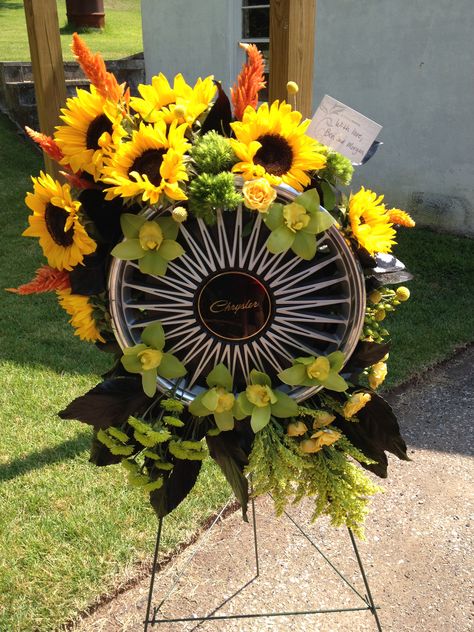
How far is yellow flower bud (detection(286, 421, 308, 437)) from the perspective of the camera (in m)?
1.48

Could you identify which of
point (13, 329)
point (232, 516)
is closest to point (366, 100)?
point (13, 329)

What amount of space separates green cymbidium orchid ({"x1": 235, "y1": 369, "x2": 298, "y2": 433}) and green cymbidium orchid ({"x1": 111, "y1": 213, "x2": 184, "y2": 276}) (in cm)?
33

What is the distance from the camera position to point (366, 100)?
6.18m

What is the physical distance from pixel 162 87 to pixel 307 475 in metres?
0.99

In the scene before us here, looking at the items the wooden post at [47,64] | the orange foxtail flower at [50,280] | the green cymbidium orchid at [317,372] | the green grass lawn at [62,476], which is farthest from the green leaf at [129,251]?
the green grass lawn at [62,476]

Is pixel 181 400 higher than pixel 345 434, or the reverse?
pixel 181 400

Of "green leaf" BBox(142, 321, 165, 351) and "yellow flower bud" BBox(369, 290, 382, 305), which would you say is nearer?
"green leaf" BBox(142, 321, 165, 351)

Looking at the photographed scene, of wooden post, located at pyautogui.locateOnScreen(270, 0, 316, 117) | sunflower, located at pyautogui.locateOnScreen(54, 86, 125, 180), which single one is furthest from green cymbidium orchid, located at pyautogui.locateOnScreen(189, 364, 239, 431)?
wooden post, located at pyautogui.locateOnScreen(270, 0, 316, 117)

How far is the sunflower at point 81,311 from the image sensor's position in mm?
1505

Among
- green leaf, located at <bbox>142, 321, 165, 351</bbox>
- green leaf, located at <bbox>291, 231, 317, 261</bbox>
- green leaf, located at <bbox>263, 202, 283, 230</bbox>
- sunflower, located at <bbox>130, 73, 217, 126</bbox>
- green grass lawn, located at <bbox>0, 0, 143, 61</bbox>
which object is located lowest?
green grass lawn, located at <bbox>0, 0, 143, 61</bbox>

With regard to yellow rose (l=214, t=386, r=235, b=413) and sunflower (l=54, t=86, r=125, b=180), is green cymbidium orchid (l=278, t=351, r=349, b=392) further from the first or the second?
sunflower (l=54, t=86, r=125, b=180)

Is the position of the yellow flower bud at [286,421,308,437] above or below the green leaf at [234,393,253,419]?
below

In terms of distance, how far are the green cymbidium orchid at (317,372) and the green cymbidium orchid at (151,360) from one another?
0.25 metres

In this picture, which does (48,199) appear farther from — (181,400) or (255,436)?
(255,436)
